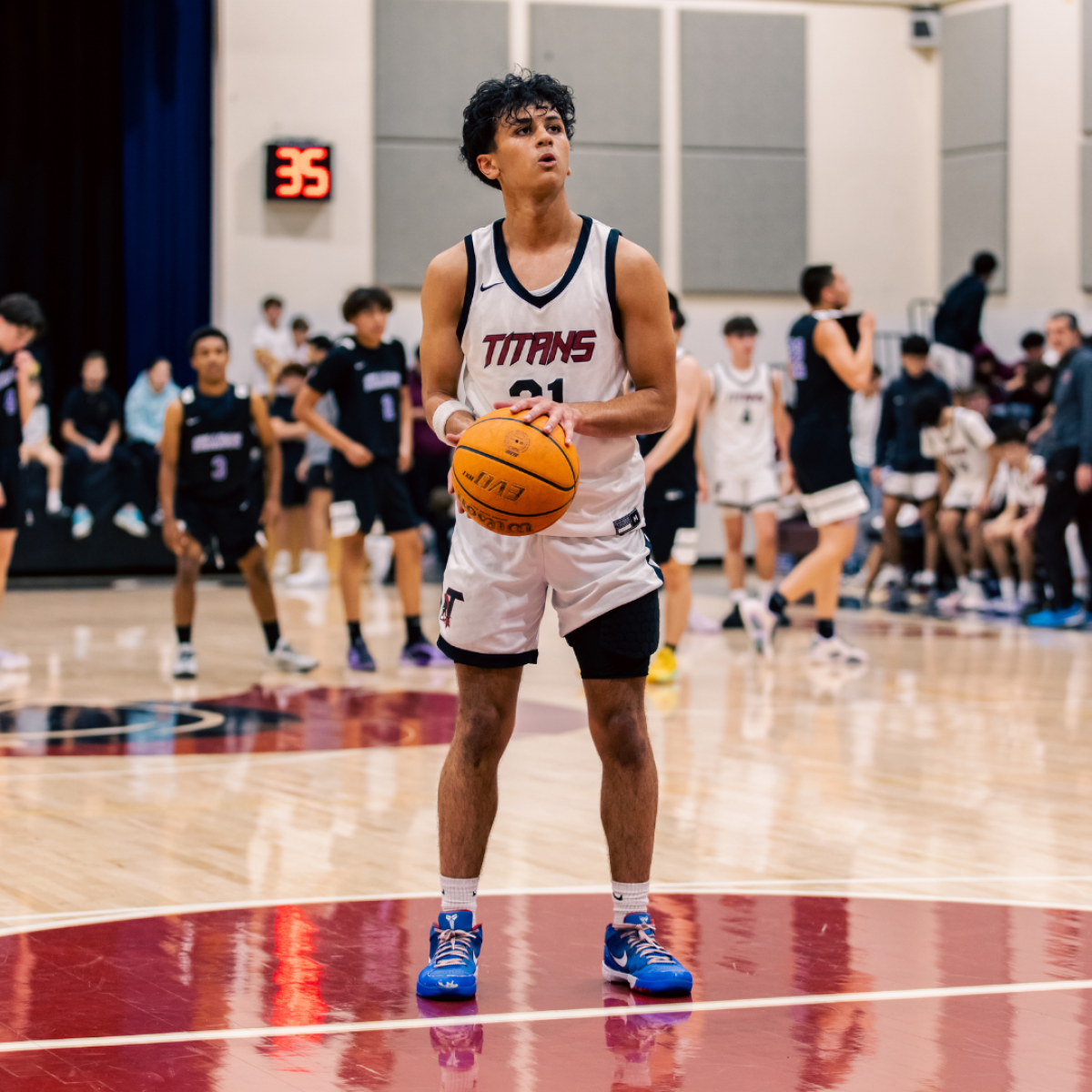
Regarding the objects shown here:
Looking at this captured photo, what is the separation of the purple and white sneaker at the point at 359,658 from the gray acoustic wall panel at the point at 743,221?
8492mm

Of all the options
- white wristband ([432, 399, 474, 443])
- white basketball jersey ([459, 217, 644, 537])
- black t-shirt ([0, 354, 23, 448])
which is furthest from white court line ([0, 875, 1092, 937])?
black t-shirt ([0, 354, 23, 448])

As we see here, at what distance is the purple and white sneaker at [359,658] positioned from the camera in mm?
8297

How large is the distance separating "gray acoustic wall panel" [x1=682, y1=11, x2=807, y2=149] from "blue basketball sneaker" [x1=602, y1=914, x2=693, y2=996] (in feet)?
44.7

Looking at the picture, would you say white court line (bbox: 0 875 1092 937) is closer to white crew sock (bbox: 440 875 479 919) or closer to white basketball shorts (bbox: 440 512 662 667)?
white crew sock (bbox: 440 875 479 919)

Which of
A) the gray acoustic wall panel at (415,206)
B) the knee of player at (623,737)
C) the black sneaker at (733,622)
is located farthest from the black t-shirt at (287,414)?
the knee of player at (623,737)

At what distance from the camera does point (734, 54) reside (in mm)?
16109

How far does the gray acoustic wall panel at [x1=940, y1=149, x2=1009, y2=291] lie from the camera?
15.8 metres

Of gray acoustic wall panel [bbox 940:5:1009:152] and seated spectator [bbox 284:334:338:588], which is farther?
gray acoustic wall panel [bbox 940:5:1009:152]

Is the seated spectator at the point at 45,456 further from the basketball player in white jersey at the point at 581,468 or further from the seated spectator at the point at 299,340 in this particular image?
the basketball player in white jersey at the point at 581,468

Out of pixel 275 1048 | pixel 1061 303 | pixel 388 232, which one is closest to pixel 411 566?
pixel 275 1048

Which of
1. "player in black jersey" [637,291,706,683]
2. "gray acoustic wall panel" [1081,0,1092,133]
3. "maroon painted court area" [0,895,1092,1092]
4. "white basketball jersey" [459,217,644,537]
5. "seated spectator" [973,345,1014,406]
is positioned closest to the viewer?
"maroon painted court area" [0,895,1092,1092]

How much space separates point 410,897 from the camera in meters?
3.92

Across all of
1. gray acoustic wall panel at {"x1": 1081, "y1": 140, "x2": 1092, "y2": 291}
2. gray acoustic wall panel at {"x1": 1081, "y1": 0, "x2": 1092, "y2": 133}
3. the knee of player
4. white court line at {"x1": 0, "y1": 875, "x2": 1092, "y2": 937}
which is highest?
gray acoustic wall panel at {"x1": 1081, "y1": 0, "x2": 1092, "y2": 133}

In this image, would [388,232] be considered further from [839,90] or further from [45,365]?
[839,90]
